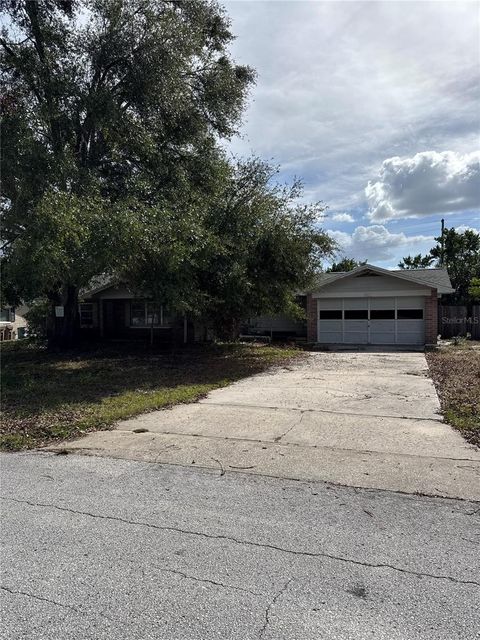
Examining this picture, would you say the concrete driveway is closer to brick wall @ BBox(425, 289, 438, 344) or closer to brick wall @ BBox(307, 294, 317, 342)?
brick wall @ BBox(425, 289, 438, 344)

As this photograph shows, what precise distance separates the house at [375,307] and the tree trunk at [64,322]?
9.59 meters

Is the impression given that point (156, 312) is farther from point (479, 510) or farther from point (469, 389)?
point (479, 510)

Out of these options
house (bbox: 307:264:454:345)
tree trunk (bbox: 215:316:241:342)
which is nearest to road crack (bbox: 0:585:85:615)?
tree trunk (bbox: 215:316:241:342)

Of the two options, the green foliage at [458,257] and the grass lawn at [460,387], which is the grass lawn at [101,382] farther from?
the green foliage at [458,257]

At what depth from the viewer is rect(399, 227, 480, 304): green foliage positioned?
36.1 meters

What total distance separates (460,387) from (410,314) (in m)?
12.4

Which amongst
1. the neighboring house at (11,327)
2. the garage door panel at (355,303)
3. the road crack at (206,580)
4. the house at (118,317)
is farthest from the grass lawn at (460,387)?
the neighboring house at (11,327)

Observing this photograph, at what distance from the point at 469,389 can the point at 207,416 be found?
5.36 metres

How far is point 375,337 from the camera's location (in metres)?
22.9

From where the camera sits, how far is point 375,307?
22.9 m

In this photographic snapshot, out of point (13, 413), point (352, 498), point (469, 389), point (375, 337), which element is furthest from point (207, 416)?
point (375, 337)

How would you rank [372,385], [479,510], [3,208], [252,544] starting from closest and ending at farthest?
[252,544] < [479,510] < [372,385] < [3,208]

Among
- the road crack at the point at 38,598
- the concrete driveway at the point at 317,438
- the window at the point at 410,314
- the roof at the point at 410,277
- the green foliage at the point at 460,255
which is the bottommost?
the road crack at the point at 38,598

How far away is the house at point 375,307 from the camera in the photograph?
22016 mm
